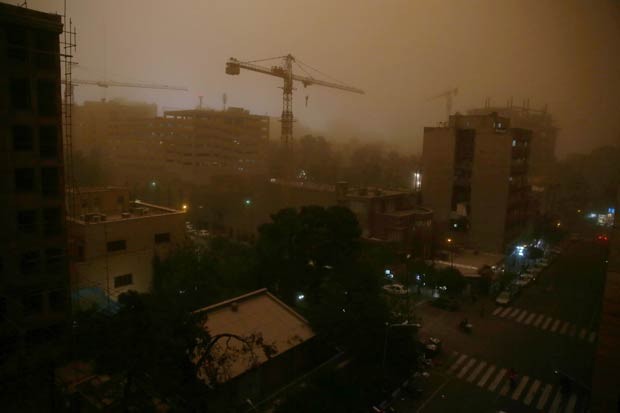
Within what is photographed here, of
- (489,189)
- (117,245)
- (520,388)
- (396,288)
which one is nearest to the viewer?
(520,388)

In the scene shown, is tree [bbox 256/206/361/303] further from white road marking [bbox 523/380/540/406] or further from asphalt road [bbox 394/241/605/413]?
white road marking [bbox 523/380/540/406]

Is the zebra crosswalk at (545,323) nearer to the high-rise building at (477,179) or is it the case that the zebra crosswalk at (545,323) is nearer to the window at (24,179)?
the high-rise building at (477,179)

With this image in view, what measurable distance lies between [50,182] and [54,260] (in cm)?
188

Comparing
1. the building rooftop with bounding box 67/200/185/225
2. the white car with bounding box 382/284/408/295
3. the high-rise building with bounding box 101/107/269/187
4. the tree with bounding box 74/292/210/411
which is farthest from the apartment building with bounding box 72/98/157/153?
the tree with bounding box 74/292/210/411

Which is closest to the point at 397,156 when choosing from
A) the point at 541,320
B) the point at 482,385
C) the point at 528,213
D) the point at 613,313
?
the point at 528,213

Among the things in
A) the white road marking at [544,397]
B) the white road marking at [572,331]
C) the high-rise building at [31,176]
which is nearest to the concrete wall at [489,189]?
the white road marking at [572,331]

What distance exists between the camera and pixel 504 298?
17.8 m

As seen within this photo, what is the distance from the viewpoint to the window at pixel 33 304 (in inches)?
412

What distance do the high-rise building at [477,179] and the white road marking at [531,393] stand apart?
465 inches

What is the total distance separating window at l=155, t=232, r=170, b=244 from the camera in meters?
16.4

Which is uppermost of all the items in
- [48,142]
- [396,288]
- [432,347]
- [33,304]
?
[48,142]

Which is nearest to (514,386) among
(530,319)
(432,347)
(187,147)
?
(432,347)

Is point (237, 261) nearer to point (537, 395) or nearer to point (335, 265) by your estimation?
point (335, 265)

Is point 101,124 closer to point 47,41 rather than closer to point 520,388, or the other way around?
point 47,41
